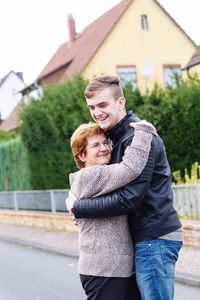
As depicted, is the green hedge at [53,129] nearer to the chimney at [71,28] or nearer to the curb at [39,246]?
the curb at [39,246]

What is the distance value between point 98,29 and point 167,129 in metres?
23.7

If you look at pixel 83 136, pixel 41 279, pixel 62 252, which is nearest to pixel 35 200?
pixel 62 252

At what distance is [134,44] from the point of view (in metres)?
34.8

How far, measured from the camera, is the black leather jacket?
10.6 ft

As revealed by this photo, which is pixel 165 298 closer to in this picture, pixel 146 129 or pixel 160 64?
pixel 146 129

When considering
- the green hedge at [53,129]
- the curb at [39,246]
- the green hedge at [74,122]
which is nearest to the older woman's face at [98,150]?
the curb at [39,246]

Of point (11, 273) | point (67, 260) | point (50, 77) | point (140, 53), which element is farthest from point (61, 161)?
point (50, 77)

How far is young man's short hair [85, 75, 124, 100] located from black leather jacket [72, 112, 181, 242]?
23cm

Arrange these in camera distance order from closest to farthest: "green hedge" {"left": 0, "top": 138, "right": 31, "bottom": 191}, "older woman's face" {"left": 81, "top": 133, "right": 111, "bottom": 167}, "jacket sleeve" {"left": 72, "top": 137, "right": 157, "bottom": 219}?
"jacket sleeve" {"left": 72, "top": 137, "right": 157, "bottom": 219} < "older woman's face" {"left": 81, "top": 133, "right": 111, "bottom": 167} < "green hedge" {"left": 0, "top": 138, "right": 31, "bottom": 191}

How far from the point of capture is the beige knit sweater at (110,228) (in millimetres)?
3237

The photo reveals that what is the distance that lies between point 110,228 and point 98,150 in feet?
A: 1.48

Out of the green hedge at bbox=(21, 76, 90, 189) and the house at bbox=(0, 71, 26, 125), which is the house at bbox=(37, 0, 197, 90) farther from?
the house at bbox=(0, 71, 26, 125)

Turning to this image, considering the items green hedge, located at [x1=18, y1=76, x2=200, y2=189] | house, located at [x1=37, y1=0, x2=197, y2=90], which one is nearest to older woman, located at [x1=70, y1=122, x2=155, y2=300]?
green hedge, located at [x1=18, y1=76, x2=200, y2=189]

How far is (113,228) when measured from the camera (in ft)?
10.8
